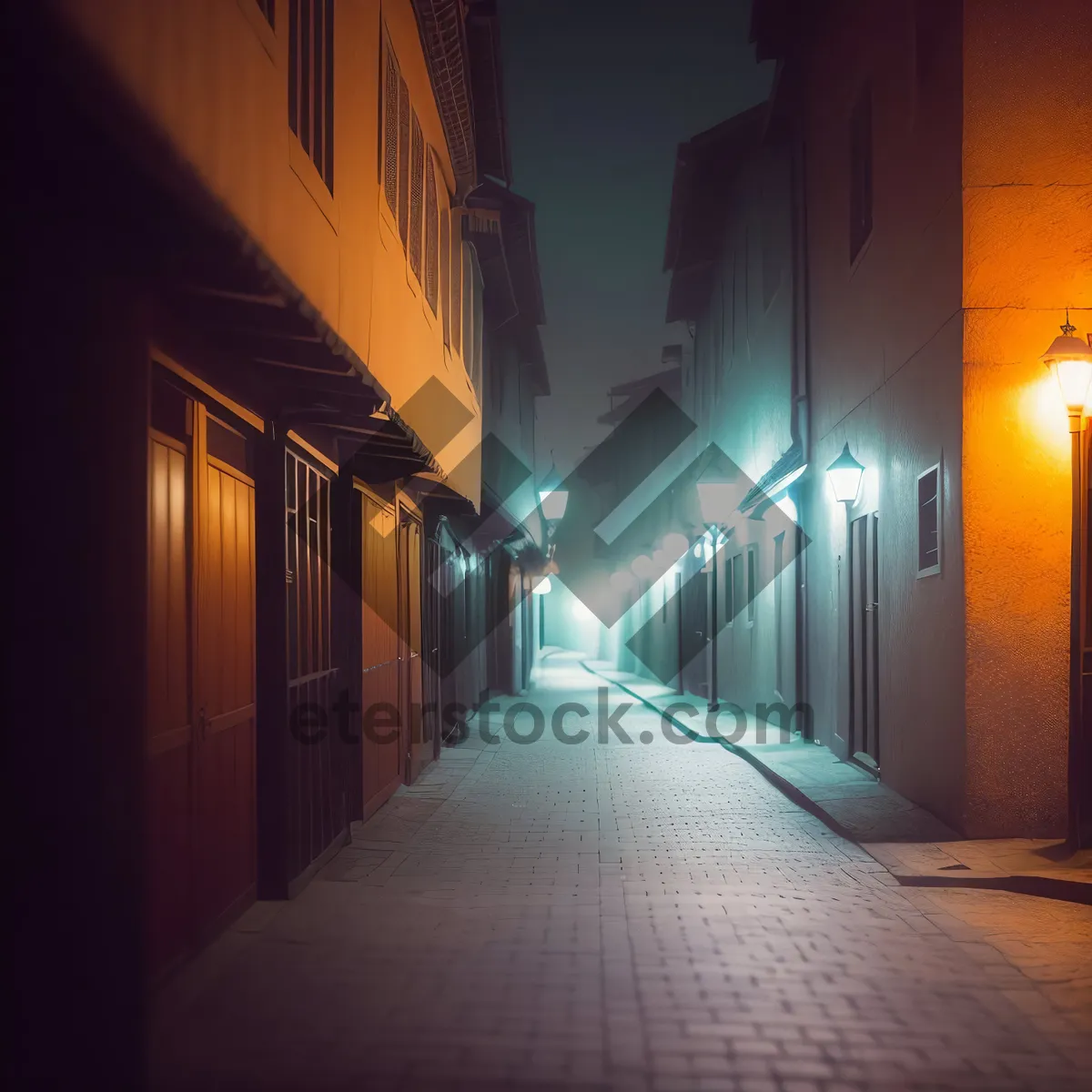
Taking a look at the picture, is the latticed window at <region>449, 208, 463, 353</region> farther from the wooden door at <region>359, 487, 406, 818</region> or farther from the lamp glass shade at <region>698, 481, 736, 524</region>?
the wooden door at <region>359, 487, 406, 818</region>

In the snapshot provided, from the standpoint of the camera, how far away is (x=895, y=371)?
1088 centimetres

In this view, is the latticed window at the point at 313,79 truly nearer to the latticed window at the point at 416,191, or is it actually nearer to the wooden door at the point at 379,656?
the wooden door at the point at 379,656

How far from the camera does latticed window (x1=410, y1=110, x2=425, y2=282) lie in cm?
1205

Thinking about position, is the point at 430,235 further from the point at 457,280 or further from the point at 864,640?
the point at 864,640

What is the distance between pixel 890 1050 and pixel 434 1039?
5.97 ft

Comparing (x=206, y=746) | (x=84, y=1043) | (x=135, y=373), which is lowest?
(x=84, y=1043)

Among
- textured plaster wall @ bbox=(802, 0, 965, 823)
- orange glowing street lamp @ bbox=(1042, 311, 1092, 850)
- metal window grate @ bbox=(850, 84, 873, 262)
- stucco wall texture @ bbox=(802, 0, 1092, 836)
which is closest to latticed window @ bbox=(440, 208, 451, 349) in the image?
textured plaster wall @ bbox=(802, 0, 965, 823)

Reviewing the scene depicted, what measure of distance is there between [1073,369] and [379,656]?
6.13m

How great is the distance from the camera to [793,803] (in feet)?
36.9

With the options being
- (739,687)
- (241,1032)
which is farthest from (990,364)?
(739,687)

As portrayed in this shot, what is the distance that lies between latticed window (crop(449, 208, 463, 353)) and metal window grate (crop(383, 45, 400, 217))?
449 cm

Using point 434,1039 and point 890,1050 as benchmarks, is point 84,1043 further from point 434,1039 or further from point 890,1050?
point 890,1050

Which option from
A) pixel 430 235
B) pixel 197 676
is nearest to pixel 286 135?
pixel 197 676

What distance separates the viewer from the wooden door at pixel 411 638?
1229cm
